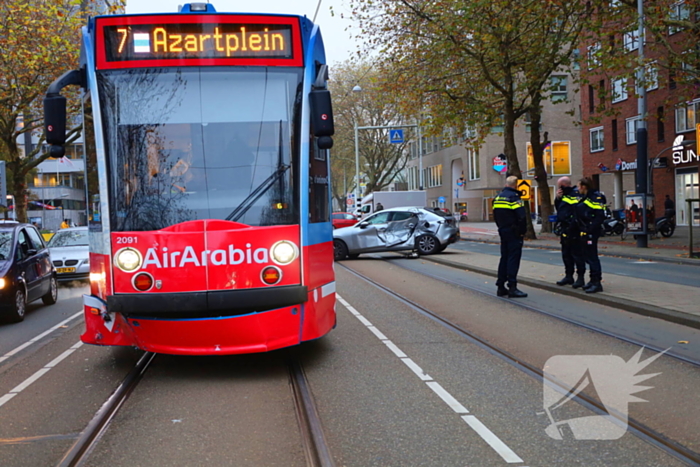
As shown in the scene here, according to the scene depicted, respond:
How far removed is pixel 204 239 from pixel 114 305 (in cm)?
95

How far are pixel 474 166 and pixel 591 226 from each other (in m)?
54.5

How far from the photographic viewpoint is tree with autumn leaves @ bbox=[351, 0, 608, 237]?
25.3 metres

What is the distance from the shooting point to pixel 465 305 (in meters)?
11.4

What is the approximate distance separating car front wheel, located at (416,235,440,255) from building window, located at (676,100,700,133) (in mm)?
18761

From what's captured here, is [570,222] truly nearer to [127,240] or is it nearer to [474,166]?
[127,240]

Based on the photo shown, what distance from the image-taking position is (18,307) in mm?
11562

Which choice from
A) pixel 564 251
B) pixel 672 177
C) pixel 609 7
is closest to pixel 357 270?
pixel 564 251

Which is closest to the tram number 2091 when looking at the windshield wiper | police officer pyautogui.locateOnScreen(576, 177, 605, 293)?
the windshield wiper

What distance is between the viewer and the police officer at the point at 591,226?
11.6 metres

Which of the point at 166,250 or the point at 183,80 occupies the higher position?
the point at 183,80

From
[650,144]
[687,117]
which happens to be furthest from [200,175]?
[650,144]

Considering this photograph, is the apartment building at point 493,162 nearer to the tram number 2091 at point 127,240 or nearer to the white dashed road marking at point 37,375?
the white dashed road marking at point 37,375

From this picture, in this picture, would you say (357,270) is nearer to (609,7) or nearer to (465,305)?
(465,305)

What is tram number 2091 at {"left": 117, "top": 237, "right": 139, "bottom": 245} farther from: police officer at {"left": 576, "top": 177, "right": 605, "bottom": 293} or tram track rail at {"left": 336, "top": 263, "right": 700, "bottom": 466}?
police officer at {"left": 576, "top": 177, "right": 605, "bottom": 293}
